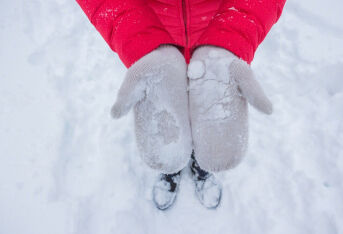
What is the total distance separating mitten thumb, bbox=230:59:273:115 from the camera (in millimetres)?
707

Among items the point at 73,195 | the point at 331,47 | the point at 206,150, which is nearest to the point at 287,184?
the point at 206,150

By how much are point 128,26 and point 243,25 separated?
0.42 m

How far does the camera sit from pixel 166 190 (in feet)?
3.76

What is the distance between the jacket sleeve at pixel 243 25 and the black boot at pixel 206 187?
1.97ft

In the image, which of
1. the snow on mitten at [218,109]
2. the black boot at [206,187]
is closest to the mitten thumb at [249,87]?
the snow on mitten at [218,109]

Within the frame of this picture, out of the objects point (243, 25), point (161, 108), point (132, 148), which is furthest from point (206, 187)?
point (243, 25)

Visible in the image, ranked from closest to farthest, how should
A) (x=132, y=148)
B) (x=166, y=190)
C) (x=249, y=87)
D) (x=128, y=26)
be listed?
(x=249, y=87), (x=128, y=26), (x=166, y=190), (x=132, y=148)

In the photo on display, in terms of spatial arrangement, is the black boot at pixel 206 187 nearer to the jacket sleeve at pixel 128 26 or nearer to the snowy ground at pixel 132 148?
the snowy ground at pixel 132 148

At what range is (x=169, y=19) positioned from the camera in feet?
2.93

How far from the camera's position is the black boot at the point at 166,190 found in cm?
113

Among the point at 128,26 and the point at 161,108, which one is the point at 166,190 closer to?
the point at 161,108

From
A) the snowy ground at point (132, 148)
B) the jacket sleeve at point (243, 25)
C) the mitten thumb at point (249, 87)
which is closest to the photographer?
the mitten thumb at point (249, 87)

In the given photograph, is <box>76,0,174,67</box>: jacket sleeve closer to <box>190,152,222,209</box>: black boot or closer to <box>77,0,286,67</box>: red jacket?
<box>77,0,286,67</box>: red jacket

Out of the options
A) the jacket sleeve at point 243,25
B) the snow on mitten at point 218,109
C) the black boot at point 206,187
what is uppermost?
the jacket sleeve at point 243,25
